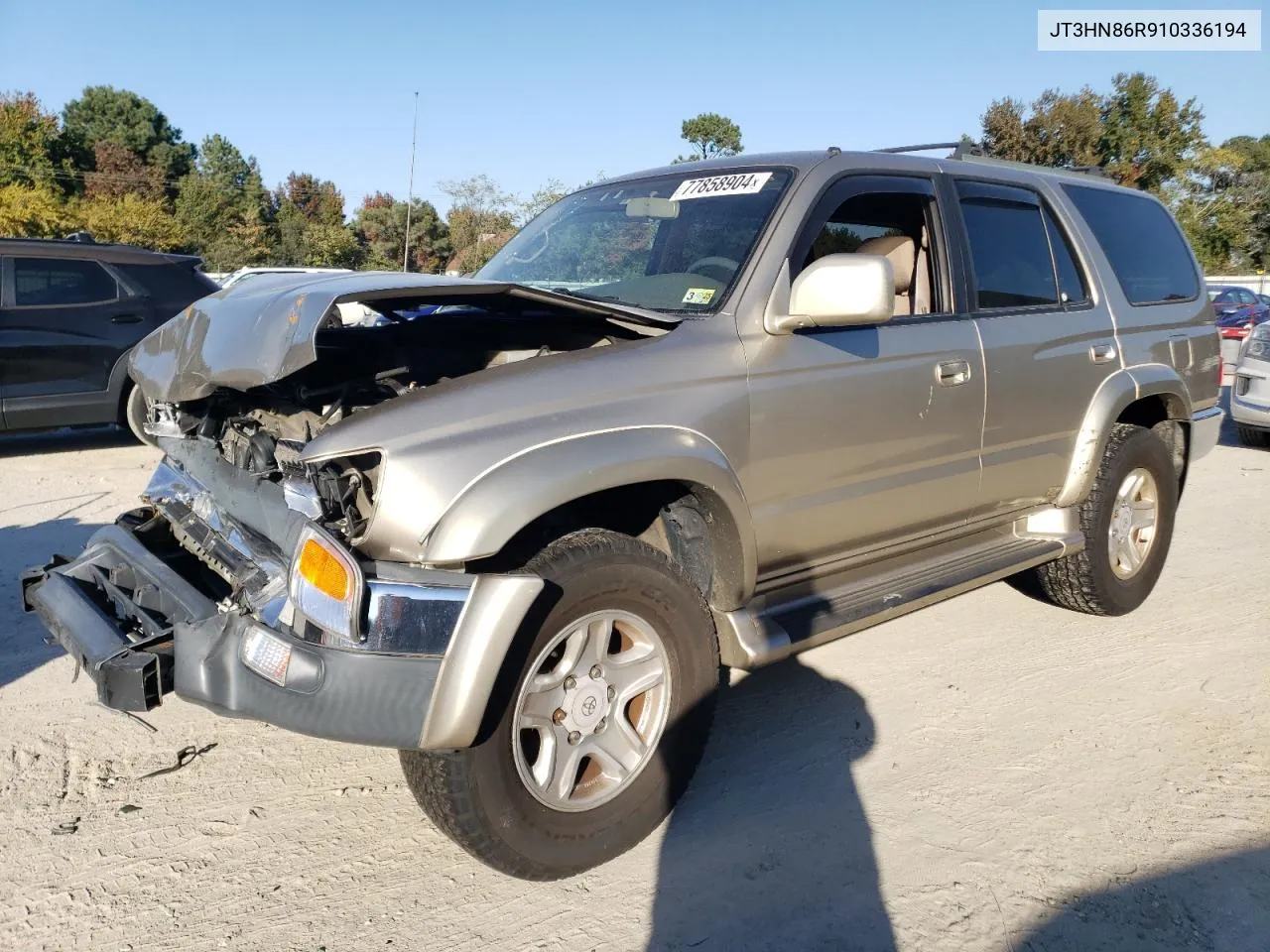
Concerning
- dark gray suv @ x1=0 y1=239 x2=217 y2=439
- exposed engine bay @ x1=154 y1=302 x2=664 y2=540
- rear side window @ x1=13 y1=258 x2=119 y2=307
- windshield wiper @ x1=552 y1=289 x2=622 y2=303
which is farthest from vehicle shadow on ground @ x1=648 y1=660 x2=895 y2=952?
rear side window @ x1=13 y1=258 x2=119 y2=307

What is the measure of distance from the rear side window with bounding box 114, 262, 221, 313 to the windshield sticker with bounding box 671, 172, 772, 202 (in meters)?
6.38

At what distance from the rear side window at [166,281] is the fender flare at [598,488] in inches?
285

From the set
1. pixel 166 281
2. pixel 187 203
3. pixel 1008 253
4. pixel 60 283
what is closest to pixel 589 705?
pixel 1008 253

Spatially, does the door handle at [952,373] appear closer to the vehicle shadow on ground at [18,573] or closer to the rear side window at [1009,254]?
the rear side window at [1009,254]

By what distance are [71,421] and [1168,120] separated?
40.0 meters

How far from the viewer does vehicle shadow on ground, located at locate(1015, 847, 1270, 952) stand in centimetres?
244

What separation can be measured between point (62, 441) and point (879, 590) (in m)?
8.43

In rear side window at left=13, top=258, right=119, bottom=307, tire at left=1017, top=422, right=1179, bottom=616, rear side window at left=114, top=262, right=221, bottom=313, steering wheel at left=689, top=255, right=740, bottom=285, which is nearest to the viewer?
steering wheel at left=689, top=255, right=740, bottom=285

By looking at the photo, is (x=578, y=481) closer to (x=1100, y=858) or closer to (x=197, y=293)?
(x=1100, y=858)

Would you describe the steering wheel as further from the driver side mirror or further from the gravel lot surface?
the gravel lot surface

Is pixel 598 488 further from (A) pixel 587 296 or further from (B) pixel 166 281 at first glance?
(B) pixel 166 281

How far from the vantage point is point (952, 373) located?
3.68 m

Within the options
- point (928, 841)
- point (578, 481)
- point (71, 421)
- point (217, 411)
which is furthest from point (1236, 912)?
point (71, 421)

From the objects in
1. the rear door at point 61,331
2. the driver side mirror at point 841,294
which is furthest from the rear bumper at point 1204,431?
the rear door at point 61,331
